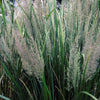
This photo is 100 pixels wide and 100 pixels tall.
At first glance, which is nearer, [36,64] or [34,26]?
[36,64]

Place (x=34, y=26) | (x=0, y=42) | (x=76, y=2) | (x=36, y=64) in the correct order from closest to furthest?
(x=36, y=64) < (x=0, y=42) < (x=34, y=26) < (x=76, y=2)

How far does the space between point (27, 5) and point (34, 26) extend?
0.56ft

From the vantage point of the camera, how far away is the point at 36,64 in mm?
680

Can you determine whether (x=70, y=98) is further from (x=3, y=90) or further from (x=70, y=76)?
(x=3, y=90)

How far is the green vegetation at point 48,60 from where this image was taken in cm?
71

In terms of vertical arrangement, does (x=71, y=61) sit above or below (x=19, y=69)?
above

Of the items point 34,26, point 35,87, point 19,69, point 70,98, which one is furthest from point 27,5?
point 70,98

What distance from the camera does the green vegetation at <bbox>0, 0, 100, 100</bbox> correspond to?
27.9 inches

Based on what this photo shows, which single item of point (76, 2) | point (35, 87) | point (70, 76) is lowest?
point (35, 87)

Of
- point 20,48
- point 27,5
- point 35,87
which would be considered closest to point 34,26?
point 27,5

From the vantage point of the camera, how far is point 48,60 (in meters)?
0.99

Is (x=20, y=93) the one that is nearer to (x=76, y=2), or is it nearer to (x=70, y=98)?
(x=70, y=98)

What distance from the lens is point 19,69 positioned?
98 cm

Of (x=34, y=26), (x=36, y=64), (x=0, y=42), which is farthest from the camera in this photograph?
(x=34, y=26)
